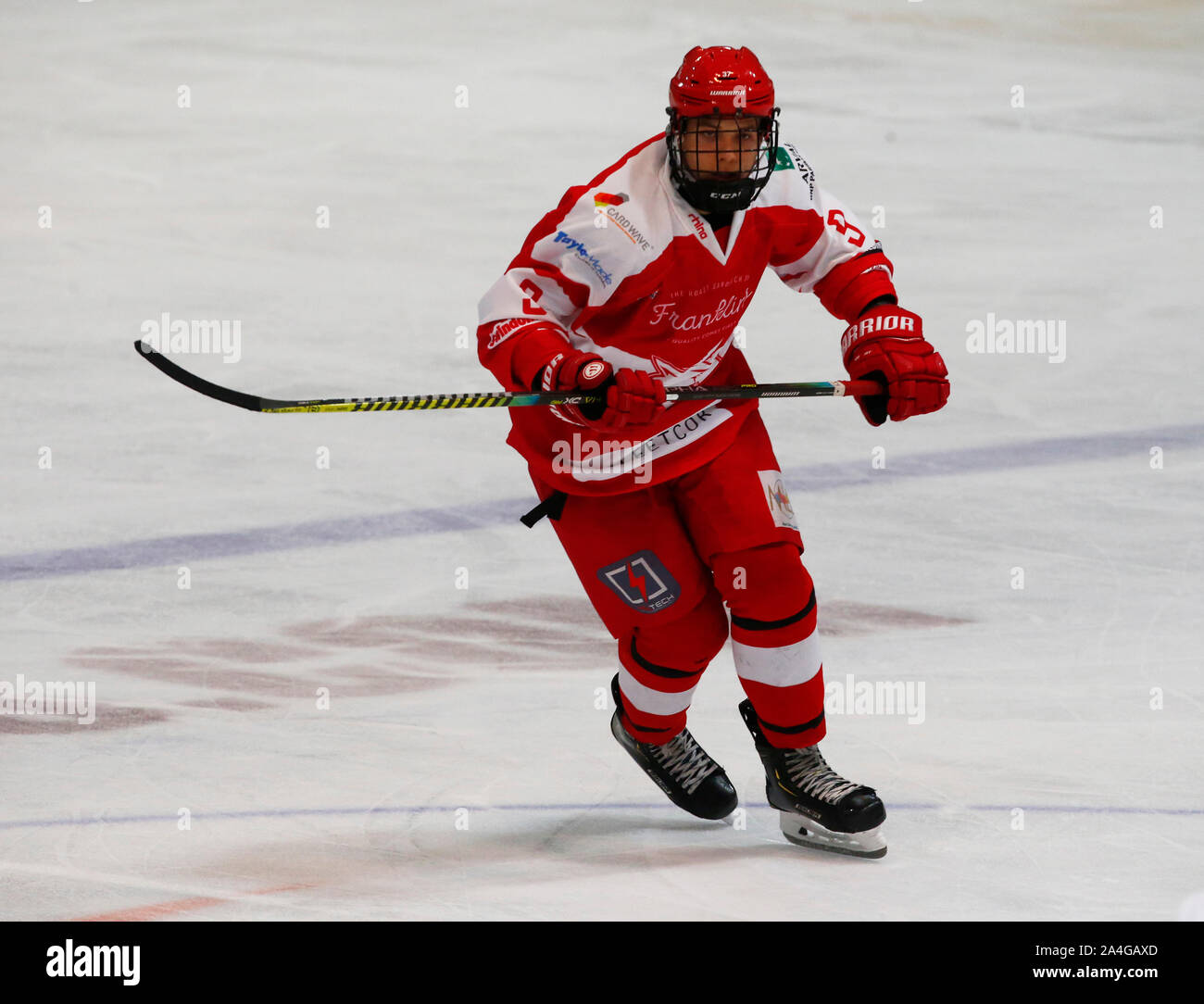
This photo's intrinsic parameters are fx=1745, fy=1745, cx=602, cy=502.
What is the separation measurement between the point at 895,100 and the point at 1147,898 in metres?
6.52

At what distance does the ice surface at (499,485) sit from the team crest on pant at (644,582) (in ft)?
1.37

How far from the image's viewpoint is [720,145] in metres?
2.81

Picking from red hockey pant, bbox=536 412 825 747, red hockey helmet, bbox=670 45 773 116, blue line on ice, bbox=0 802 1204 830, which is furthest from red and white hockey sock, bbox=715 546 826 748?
red hockey helmet, bbox=670 45 773 116

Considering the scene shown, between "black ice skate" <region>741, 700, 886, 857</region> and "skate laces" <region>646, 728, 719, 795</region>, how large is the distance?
10 cm

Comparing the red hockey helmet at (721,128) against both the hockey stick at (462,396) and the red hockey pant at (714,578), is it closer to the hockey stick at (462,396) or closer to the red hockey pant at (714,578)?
the hockey stick at (462,396)

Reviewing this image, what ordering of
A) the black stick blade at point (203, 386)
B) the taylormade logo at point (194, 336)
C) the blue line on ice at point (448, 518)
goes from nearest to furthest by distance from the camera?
the black stick blade at point (203, 386), the blue line on ice at point (448, 518), the taylormade logo at point (194, 336)

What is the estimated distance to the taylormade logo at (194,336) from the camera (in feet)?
19.8

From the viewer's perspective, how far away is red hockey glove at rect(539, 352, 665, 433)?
107 inches

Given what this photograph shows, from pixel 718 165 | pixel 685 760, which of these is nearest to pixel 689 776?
pixel 685 760

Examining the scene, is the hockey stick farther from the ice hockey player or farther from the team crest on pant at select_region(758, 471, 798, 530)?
the team crest on pant at select_region(758, 471, 798, 530)

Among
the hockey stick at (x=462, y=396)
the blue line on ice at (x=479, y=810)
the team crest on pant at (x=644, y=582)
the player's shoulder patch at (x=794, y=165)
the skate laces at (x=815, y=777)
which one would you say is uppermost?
the player's shoulder patch at (x=794, y=165)

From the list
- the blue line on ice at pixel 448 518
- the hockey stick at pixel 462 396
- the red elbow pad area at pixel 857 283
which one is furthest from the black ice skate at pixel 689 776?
the blue line on ice at pixel 448 518

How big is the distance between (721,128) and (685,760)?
1.13 metres

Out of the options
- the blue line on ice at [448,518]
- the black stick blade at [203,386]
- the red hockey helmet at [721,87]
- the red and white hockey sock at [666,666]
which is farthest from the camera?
the blue line on ice at [448,518]
